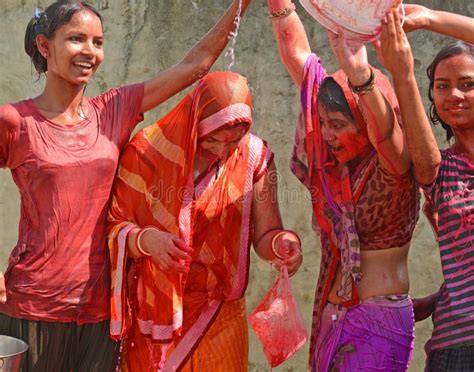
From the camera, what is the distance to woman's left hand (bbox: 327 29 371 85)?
10.8 ft

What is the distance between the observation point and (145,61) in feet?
17.5

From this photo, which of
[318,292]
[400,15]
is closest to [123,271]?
[318,292]

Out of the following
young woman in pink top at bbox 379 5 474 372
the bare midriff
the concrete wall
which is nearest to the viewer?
young woman in pink top at bbox 379 5 474 372

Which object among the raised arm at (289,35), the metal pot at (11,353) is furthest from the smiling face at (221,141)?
the metal pot at (11,353)

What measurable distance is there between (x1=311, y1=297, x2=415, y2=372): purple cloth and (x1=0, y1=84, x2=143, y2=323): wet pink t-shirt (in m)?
0.94

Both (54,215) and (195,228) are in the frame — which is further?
(195,228)

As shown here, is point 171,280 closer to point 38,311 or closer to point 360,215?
point 38,311

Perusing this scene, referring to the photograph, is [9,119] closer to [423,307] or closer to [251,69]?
[423,307]

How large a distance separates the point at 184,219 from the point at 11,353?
33.1 inches

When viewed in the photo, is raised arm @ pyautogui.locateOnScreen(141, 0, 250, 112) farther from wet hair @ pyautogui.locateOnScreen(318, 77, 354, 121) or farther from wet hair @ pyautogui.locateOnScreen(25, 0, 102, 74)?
wet hair @ pyautogui.locateOnScreen(318, 77, 354, 121)

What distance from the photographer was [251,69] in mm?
5258

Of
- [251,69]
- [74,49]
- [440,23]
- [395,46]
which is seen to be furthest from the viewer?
[251,69]

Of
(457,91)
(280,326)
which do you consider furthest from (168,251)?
(457,91)

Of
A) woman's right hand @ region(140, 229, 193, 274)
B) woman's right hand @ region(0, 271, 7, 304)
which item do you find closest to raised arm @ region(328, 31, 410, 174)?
woman's right hand @ region(140, 229, 193, 274)
